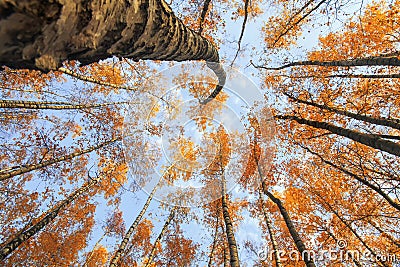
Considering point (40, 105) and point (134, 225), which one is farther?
point (134, 225)

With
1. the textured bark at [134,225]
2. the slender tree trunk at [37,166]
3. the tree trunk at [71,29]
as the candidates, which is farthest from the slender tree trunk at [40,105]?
the tree trunk at [71,29]

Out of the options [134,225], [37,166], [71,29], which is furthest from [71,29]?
[134,225]

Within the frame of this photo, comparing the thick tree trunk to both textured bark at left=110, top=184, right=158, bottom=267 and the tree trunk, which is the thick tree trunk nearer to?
the tree trunk

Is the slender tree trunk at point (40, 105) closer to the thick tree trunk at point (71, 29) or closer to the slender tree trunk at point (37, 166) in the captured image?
the slender tree trunk at point (37, 166)

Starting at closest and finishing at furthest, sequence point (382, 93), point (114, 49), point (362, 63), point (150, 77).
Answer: point (114, 49) < point (362, 63) < point (382, 93) < point (150, 77)

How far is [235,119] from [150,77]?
4.57m

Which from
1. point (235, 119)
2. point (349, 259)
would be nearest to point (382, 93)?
point (235, 119)

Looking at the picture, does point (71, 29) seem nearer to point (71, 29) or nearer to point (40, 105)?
point (71, 29)

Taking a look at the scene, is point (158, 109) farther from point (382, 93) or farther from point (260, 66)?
point (382, 93)

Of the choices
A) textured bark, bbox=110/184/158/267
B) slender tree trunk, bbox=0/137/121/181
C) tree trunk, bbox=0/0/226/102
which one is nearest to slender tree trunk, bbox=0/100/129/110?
slender tree trunk, bbox=0/137/121/181

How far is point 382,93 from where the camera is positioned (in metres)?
8.38

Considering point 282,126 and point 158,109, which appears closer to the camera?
point 282,126

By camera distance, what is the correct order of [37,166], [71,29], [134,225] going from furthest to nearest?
1. [134,225]
2. [37,166]
3. [71,29]

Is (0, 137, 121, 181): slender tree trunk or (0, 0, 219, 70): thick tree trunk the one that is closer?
(0, 0, 219, 70): thick tree trunk
